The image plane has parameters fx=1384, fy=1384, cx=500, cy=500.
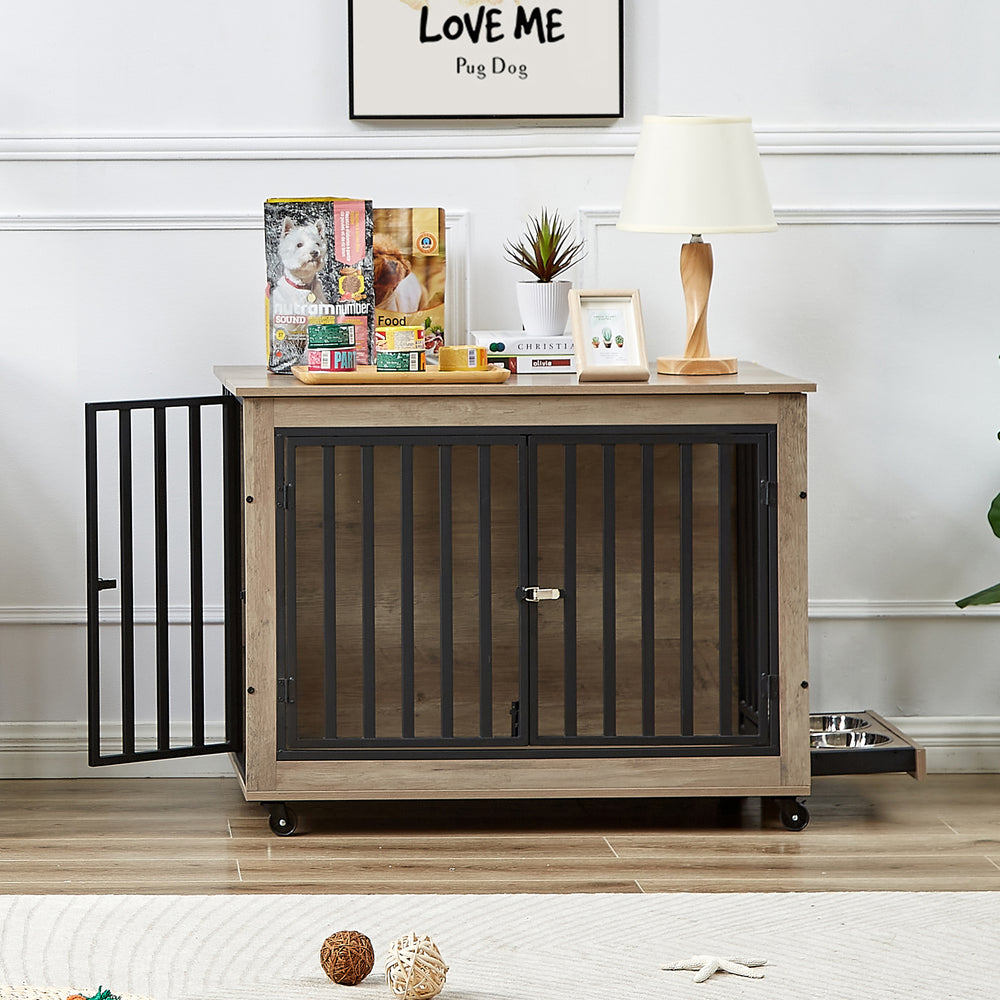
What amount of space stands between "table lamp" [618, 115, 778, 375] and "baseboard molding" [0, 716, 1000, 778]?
3.72 feet

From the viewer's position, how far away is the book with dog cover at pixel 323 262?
241 centimetres

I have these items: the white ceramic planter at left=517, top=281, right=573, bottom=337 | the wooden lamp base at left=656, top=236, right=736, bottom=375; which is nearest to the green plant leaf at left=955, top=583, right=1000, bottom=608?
the wooden lamp base at left=656, top=236, right=736, bottom=375

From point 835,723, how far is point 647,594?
0.58 m

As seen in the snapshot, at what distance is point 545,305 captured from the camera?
2.50 metres

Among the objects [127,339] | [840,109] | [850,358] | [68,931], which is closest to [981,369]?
[850,358]

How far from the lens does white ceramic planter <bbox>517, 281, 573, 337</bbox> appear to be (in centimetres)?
250

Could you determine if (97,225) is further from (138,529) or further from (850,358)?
(850,358)

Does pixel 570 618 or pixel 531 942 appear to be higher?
pixel 570 618

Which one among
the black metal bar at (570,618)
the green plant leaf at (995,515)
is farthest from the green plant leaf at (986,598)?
the black metal bar at (570,618)

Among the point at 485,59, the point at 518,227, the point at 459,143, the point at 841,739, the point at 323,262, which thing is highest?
the point at 485,59

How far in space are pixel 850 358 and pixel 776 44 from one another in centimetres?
63

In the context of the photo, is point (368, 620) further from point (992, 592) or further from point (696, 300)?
point (992, 592)

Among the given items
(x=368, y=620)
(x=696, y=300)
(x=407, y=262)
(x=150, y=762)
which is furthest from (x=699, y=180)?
(x=150, y=762)

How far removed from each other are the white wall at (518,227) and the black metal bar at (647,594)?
52 cm
